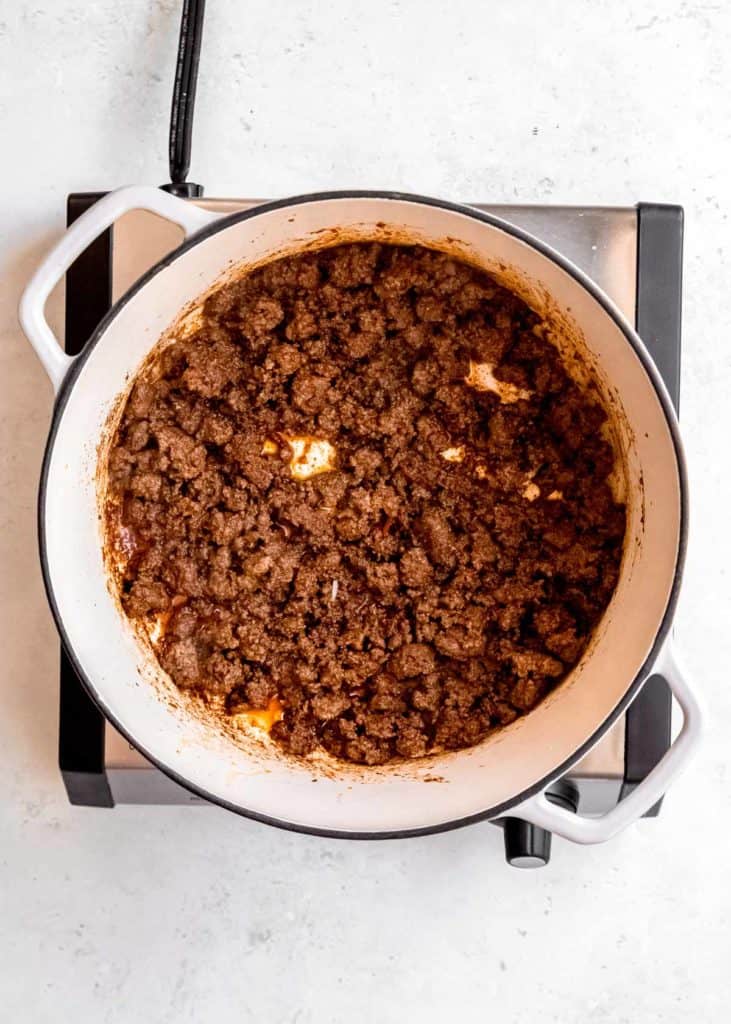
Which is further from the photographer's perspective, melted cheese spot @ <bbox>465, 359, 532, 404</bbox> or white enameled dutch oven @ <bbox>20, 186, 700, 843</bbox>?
melted cheese spot @ <bbox>465, 359, 532, 404</bbox>

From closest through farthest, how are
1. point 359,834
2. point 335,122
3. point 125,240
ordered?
point 359,834 → point 125,240 → point 335,122

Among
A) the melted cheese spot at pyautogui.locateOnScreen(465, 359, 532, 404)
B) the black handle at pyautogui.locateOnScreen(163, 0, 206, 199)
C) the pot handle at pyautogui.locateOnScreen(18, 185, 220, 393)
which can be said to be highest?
the black handle at pyautogui.locateOnScreen(163, 0, 206, 199)

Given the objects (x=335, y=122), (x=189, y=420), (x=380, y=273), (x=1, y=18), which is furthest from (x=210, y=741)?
(x=1, y=18)

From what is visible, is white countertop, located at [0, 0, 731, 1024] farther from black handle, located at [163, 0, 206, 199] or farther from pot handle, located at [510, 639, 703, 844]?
pot handle, located at [510, 639, 703, 844]

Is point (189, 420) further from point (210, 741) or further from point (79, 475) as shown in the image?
point (210, 741)

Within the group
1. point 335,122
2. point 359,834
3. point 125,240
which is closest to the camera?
point 359,834

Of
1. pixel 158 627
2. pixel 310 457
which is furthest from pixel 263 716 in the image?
pixel 310 457

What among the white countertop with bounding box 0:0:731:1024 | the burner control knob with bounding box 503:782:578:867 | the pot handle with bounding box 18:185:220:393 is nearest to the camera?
the pot handle with bounding box 18:185:220:393

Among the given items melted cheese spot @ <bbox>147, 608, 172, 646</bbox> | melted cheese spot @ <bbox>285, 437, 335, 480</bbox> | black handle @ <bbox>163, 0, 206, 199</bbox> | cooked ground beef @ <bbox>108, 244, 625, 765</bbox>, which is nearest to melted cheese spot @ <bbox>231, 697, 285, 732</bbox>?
cooked ground beef @ <bbox>108, 244, 625, 765</bbox>

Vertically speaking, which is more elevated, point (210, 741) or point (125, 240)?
point (125, 240)
